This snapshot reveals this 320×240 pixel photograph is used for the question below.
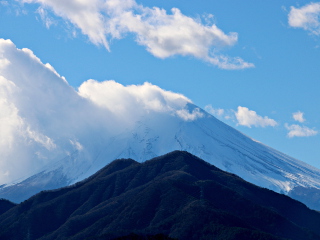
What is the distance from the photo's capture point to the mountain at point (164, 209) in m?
122

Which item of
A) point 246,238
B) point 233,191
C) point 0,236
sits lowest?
point 0,236

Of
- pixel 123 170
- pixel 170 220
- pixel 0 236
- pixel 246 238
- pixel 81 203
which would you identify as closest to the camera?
pixel 246 238

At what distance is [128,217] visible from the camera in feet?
429

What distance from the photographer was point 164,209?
132 metres

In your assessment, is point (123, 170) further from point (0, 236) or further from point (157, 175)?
point (0, 236)

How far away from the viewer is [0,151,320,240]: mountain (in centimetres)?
12194

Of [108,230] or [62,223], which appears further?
[62,223]

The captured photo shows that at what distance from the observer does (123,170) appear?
167 metres

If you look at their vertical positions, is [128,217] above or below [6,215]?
above

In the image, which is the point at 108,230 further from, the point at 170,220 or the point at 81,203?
the point at 81,203

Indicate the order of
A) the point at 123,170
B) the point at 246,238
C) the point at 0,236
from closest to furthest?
the point at 246,238 < the point at 0,236 < the point at 123,170

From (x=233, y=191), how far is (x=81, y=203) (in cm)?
3741

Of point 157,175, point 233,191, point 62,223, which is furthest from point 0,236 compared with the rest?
point 233,191

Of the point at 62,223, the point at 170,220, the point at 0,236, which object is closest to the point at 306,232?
the point at 170,220
